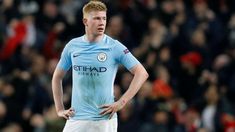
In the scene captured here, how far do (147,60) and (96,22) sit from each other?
7.96 m

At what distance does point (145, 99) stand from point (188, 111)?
2.65 ft

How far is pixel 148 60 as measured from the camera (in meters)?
18.6

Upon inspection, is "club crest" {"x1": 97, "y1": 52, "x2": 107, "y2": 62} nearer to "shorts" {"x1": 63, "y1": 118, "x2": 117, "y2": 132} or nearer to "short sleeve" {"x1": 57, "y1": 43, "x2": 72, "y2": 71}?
"short sleeve" {"x1": 57, "y1": 43, "x2": 72, "y2": 71}

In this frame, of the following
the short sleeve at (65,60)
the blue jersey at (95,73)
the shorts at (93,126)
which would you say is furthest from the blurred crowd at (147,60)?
the blue jersey at (95,73)

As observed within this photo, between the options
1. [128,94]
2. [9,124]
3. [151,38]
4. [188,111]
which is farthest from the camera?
[151,38]

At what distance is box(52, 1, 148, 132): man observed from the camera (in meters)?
10.8

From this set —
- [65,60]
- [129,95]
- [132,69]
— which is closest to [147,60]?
[65,60]

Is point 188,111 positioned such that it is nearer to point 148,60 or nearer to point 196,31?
point 148,60

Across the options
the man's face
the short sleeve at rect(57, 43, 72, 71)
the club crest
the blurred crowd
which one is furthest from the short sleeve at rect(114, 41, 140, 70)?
the blurred crowd

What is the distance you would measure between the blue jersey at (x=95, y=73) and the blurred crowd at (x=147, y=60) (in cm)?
554

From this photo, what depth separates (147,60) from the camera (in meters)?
18.7

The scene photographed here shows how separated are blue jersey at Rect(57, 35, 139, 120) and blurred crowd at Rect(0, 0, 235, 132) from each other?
5.54m

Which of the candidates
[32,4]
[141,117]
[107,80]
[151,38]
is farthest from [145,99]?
[107,80]

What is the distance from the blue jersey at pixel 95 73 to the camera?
10844 mm
